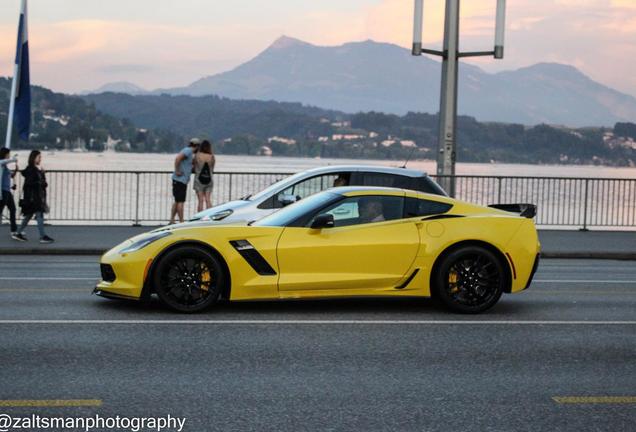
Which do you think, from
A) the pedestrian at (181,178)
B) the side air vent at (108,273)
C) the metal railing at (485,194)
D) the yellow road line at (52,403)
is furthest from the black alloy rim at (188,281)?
the metal railing at (485,194)

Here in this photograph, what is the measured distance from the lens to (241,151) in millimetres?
118938

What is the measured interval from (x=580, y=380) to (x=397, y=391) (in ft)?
4.69

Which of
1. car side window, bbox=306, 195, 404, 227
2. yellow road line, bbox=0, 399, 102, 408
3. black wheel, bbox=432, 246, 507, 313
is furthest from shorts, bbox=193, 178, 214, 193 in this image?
yellow road line, bbox=0, 399, 102, 408

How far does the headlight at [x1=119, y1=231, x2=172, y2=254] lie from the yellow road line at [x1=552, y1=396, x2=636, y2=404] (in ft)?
15.8

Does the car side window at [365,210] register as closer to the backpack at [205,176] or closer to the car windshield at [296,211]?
the car windshield at [296,211]

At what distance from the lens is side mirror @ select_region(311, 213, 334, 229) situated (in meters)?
10.6

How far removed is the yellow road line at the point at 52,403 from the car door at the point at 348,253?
411 cm

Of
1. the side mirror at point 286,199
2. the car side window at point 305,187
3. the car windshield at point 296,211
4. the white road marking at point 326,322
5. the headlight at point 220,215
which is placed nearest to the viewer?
the white road marking at point 326,322

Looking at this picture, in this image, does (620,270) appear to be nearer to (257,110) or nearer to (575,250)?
(575,250)

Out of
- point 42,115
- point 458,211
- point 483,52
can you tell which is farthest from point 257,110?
point 458,211

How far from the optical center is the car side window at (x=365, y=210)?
428 inches

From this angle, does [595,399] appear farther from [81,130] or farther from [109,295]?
[81,130]

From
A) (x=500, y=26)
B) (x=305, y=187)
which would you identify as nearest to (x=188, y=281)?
(x=305, y=187)

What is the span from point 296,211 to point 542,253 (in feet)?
30.9
